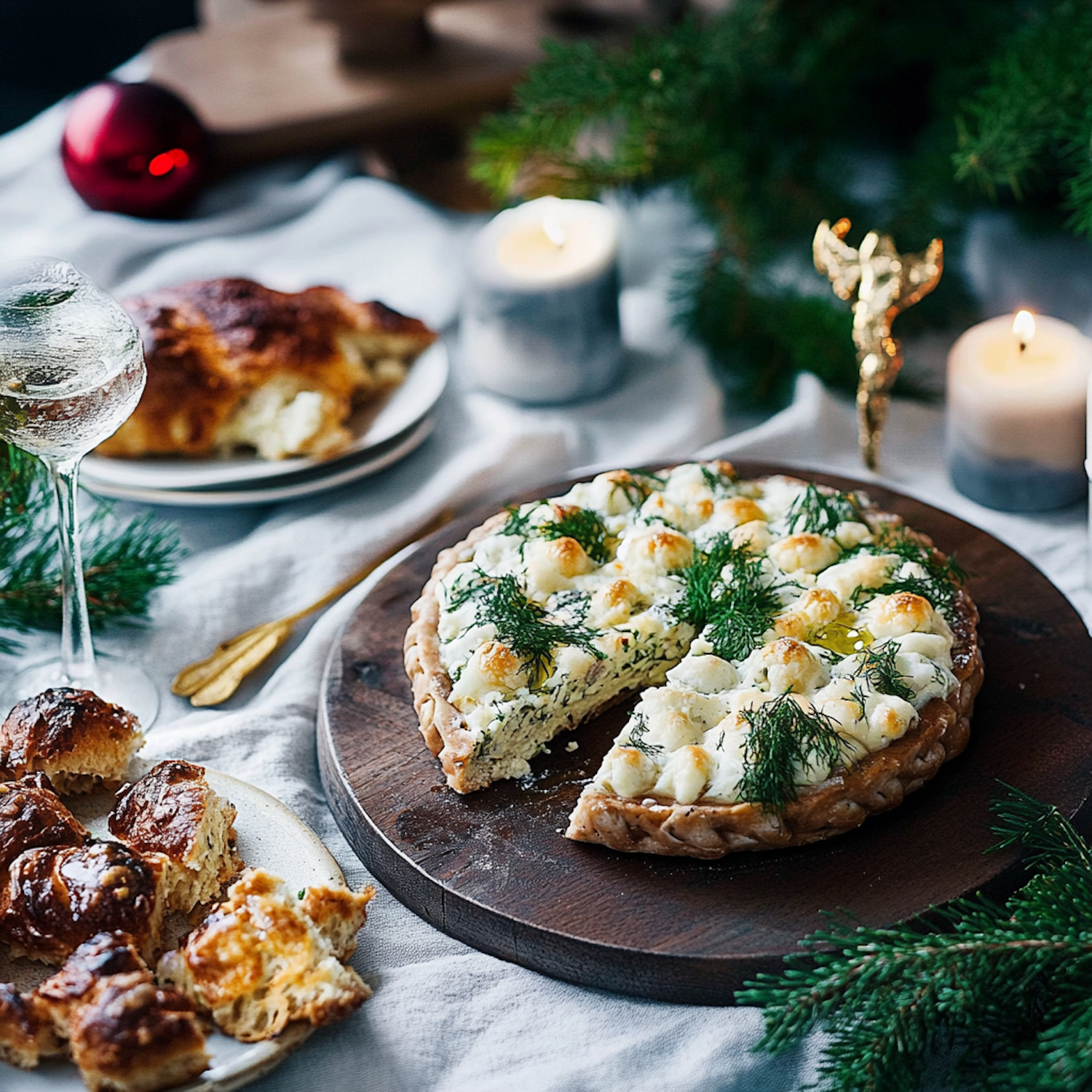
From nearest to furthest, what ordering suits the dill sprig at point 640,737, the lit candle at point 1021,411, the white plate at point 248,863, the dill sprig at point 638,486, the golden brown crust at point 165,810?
the white plate at point 248,863 < the golden brown crust at point 165,810 < the dill sprig at point 640,737 < the dill sprig at point 638,486 < the lit candle at point 1021,411

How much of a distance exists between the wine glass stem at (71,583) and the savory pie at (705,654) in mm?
842

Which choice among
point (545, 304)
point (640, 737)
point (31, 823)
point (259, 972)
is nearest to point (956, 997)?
point (640, 737)

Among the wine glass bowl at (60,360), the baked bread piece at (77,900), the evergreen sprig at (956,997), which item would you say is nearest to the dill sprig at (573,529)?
the wine glass bowl at (60,360)

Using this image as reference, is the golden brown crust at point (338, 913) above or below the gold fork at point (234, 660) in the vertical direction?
above

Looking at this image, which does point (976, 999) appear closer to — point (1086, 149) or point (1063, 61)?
point (1086, 149)

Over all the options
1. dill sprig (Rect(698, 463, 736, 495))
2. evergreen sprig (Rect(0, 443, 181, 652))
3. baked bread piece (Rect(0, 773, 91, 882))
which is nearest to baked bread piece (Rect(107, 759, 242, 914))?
baked bread piece (Rect(0, 773, 91, 882))

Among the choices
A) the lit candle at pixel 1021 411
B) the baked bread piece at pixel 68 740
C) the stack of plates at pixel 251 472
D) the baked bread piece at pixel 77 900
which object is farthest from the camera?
the stack of plates at pixel 251 472

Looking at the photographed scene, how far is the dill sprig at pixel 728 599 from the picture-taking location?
3.21 m

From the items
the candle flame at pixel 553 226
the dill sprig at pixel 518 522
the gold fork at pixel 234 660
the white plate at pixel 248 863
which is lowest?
the gold fork at pixel 234 660

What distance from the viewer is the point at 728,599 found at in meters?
3.33

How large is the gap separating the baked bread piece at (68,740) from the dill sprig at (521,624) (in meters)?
0.86

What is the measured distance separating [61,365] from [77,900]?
1164mm

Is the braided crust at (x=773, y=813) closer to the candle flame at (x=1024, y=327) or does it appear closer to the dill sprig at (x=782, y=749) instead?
the dill sprig at (x=782, y=749)

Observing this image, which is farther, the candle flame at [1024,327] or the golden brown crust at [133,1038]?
the candle flame at [1024,327]
